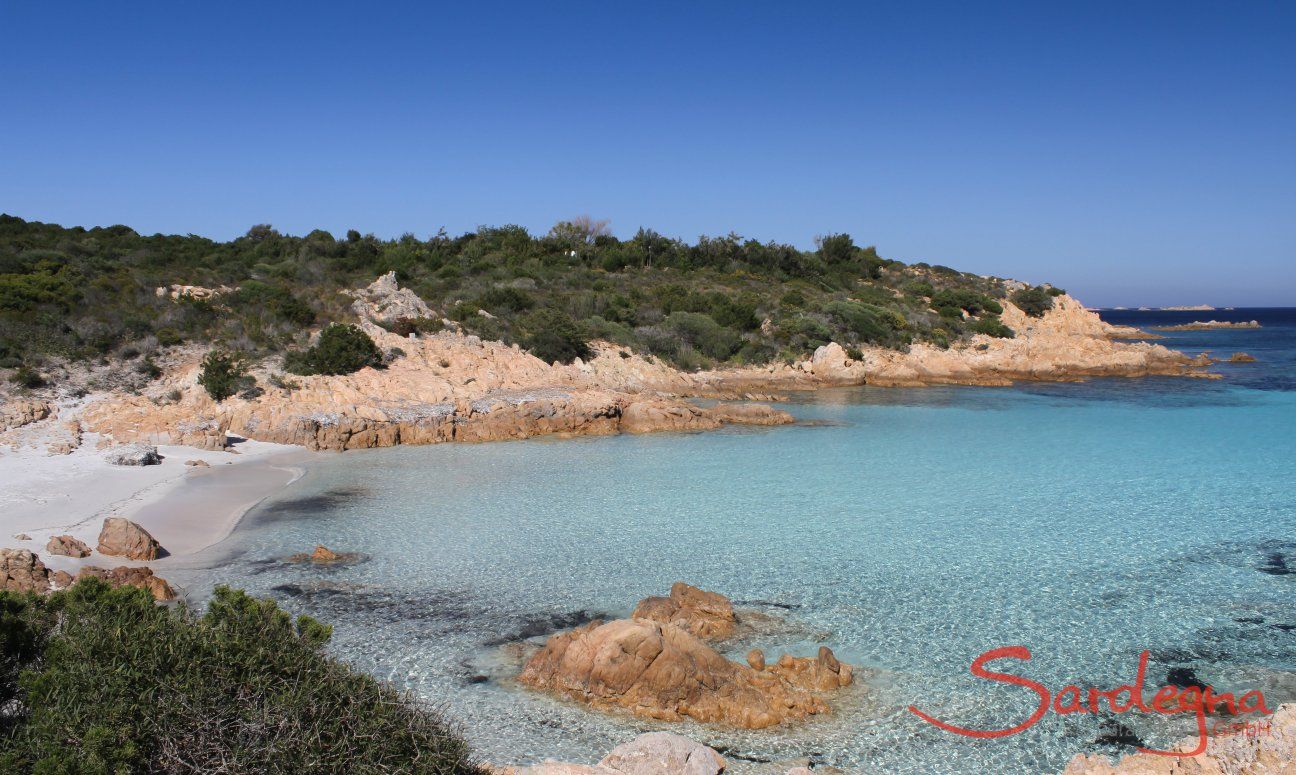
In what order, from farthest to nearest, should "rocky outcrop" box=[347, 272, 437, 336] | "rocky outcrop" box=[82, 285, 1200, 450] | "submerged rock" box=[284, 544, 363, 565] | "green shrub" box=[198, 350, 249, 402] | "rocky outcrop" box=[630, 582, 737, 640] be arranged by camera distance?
"rocky outcrop" box=[347, 272, 437, 336], "green shrub" box=[198, 350, 249, 402], "rocky outcrop" box=[82, 285, 1200, 450], "submerged rock" box=[284, 544, 363, 565], "rocky outcrop" box=[630, 582, 737, 640]

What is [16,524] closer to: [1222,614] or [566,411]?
[566,411]

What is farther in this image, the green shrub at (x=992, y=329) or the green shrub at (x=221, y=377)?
the green shrub at (x=992, y=329)

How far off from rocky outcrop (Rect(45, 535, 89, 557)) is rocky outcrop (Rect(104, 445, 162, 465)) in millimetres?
5162

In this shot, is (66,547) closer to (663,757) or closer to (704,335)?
(663,757)

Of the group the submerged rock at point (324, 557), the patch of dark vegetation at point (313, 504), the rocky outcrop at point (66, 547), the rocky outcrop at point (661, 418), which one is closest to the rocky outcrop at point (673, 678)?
the submerged rock at point (324, 557)

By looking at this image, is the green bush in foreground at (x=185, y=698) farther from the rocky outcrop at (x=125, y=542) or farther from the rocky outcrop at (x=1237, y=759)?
the rocky outcrop at (x=125, y=542)

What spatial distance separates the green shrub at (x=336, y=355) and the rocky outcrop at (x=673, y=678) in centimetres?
1626

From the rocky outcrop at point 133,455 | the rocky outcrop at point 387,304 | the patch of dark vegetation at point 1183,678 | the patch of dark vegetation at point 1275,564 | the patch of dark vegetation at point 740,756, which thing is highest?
the rocky outcrop at point 387,304

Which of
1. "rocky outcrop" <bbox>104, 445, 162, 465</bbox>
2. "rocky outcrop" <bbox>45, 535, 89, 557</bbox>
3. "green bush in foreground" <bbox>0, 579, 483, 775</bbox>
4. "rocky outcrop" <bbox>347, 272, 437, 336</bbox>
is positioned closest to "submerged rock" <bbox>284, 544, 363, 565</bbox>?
"rocky outcrop" <bbox>45, 535, 89, 557</bbox>

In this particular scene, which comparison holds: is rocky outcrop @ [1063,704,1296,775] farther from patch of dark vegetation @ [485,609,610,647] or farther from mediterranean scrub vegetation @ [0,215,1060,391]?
mediterranean scrub vegetation @ [0,215,1060,391]

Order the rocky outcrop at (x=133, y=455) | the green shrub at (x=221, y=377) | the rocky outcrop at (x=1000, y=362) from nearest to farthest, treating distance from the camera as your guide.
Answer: the rocky outcrop at (x=133, y=455), the green shrub at (x=221, y=377), the rocky outcrop at (x=1000, y=362)

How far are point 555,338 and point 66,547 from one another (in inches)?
695

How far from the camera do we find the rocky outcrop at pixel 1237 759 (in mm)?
4816

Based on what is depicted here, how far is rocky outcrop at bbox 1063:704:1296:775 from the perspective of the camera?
482cm
